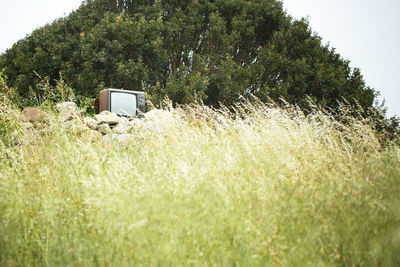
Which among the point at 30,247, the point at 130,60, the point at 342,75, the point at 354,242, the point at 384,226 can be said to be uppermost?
the point at 342,75

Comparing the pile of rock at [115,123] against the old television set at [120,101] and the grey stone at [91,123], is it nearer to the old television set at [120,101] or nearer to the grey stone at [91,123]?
the grey stone at [91,123]

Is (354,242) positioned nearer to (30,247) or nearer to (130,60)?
(30,247)

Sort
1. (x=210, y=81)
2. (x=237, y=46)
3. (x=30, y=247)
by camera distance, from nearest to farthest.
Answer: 1. (x=30, y=247)
2. (x=210, y=81)
3. (x=237, y=46)

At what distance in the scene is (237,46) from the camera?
11180mm

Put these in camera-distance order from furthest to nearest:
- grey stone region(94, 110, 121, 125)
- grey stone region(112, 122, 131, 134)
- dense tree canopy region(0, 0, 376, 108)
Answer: dense tree canopy region(0, 0, 376, 108)
grey stone region(94, 110, 121, 125)
grey stone region(112, 122, 131, 134)

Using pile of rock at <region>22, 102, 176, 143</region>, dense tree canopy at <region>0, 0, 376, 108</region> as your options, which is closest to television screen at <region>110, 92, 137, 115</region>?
dense tree canopy at <region>0, 0, 376, 108</region>

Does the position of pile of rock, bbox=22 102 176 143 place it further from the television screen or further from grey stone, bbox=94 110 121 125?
the television screen

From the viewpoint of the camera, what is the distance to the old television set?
7.68 m

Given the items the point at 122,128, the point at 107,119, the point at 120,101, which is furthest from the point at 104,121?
the point at 120,101

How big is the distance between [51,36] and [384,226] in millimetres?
11881

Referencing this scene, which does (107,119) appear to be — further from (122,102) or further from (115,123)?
(122,102)

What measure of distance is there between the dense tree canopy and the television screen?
4.31 ft

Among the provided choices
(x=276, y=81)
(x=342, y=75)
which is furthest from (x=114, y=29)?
(x=342, y=75)

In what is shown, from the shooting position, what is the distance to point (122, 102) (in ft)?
25.8
